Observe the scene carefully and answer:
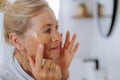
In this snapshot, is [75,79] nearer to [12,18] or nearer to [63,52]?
[63,52]

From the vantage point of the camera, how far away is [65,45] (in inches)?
29.7

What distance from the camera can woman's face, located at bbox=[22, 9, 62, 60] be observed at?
0.67 meters

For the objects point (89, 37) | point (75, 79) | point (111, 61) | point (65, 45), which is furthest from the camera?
point (89, 37)

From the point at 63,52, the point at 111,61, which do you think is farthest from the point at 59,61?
the point at 111,61

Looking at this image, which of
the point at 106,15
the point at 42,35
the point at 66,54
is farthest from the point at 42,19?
the point at 106,15

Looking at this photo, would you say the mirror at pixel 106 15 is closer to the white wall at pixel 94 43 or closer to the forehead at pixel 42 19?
the white wall at pixel 94 43

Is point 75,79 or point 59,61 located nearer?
point 59,61

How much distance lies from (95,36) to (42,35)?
112cm

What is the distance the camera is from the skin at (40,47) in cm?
65

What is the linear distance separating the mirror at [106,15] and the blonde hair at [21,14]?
84 centimetres

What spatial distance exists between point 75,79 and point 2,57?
0.94 m

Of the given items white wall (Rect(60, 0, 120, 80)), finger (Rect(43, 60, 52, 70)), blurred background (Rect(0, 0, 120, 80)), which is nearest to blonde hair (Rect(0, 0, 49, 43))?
finger (Rect(43, 60, 52, 70))

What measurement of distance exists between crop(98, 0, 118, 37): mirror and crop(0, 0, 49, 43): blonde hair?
2.74 feet

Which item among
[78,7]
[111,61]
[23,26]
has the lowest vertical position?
[111,61]
